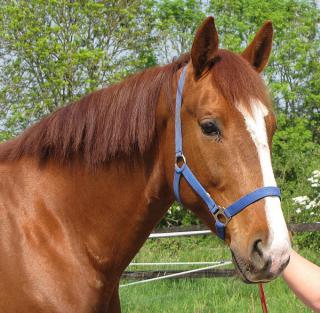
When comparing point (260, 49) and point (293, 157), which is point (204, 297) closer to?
point (260, 49)

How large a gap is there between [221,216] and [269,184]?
10.6 inches

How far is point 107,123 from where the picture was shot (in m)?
2.69

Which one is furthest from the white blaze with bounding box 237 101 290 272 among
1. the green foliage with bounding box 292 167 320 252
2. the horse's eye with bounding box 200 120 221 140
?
the green foliage with bounding box 292 167 320 252

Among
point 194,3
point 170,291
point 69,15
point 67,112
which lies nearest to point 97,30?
point 69,15

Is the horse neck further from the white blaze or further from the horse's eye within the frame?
the white blaze

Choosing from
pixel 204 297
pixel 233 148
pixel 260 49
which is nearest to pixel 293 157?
pixel 204 297

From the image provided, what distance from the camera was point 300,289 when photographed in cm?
266

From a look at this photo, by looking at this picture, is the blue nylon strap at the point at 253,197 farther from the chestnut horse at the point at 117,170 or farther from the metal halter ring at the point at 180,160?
the metal halter ring at the point at 180,160

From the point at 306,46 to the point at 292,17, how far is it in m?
1.75

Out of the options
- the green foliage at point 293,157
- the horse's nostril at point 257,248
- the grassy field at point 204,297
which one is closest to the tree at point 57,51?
the green foliage at point 293,157

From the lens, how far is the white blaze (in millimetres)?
2096

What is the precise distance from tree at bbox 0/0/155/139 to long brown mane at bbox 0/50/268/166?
1112 cm

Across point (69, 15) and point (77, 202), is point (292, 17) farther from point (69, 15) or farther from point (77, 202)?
point (77, 202)

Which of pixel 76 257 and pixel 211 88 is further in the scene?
pixel 76 257
